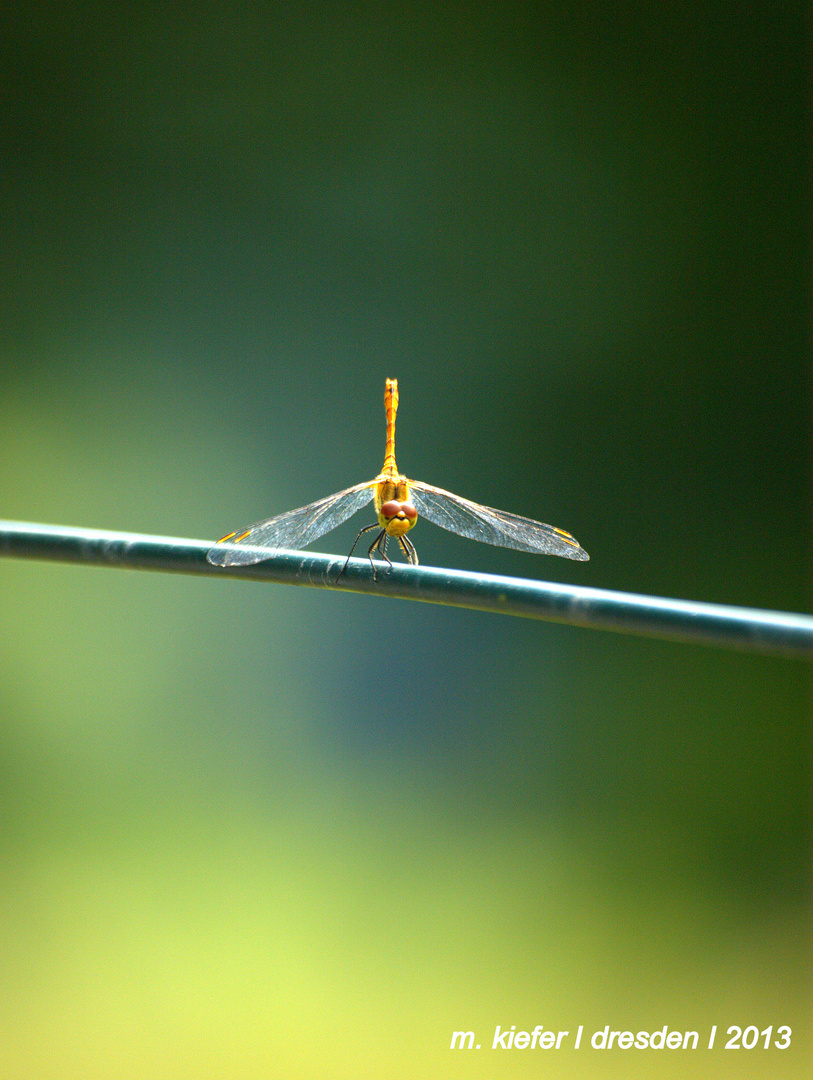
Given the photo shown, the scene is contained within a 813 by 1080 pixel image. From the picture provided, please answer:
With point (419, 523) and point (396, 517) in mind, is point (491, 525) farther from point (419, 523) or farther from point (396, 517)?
point (419, 523)

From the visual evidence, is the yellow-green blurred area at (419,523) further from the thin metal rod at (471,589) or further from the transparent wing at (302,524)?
the thin metal rod at (471,589)

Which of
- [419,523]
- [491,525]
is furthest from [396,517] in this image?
[419,523]

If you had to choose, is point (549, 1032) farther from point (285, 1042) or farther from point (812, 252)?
point (812, 252)

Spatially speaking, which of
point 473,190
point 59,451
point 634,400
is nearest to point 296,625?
point 59,451

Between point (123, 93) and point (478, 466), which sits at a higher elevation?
point (123, 93)

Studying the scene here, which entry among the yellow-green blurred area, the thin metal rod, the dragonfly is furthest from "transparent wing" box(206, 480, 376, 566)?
the yellow-green blurred area

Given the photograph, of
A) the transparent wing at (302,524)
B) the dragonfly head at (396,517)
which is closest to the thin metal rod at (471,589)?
the transparent wing at (302,524)
